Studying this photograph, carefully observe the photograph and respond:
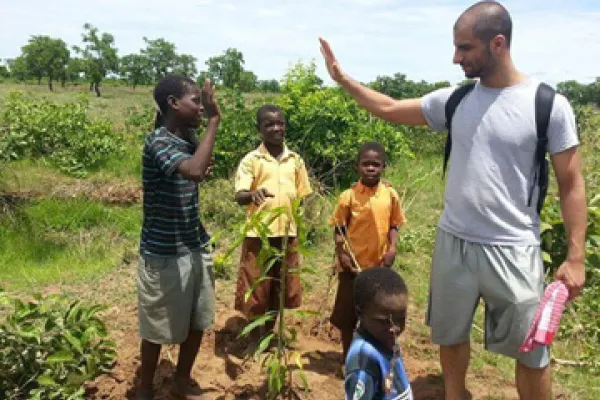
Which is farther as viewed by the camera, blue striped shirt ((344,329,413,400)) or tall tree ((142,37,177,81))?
tall tree ((142,37,177,81))

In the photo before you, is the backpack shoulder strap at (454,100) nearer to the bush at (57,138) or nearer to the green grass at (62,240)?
the green grass at (62,240)

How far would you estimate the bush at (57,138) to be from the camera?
893 cm

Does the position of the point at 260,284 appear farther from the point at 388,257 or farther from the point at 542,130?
the point at 542,130

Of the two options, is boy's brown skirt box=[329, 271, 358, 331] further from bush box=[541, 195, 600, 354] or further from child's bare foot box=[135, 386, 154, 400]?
bush box=[541, 195, 600, 354]

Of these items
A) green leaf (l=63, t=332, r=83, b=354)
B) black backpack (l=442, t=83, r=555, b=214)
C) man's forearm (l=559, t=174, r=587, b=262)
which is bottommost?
green leaf (l=63, t=332, r=83, b=354)

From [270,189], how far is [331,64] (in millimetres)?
799

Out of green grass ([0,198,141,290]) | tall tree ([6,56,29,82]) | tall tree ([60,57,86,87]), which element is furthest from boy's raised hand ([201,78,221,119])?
tall tree ([6,56,29,82])

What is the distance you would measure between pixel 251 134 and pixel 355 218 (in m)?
4.36

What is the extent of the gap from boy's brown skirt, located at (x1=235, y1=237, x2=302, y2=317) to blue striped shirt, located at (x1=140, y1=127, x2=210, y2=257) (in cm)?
71

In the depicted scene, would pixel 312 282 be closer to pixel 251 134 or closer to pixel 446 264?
pixel 446 264

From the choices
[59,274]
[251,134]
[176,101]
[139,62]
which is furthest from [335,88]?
[139,62]

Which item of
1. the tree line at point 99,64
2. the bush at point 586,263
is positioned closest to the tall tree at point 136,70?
the tree line at point 99,64

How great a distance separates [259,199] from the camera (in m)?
2.82

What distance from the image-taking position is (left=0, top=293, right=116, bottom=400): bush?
104 inches
